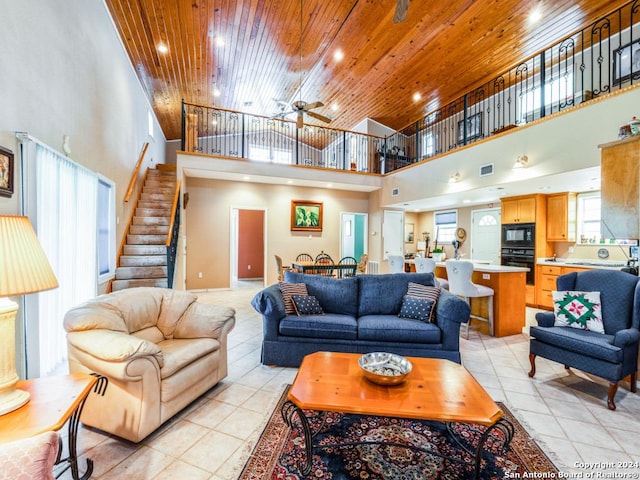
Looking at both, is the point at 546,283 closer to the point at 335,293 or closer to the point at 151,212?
the point at 335,293

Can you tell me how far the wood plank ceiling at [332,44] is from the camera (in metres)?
4.23

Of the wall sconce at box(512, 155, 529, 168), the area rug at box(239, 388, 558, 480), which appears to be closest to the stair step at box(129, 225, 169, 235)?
the area rug at box(239, 388, 558, 480)

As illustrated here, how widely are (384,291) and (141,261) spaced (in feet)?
13.3

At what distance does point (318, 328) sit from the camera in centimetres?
294

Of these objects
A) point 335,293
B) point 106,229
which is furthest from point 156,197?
point 335,293

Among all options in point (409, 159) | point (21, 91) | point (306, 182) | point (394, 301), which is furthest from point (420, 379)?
point (409, 159)

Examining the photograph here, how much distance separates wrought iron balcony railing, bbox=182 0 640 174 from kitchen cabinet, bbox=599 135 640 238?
1798 mm

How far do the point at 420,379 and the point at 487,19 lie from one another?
5.32m

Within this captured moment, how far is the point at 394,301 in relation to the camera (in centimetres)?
334

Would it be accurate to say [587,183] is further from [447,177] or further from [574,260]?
[447,177]

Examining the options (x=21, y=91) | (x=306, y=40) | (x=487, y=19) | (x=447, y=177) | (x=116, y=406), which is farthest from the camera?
(x=447, y=177)

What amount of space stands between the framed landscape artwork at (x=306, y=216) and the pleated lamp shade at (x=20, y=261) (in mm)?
6485

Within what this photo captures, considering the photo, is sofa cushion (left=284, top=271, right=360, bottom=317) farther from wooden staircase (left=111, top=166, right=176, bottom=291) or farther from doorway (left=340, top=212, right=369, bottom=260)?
doorway (left=340, top=212, right=369, bottom=260)

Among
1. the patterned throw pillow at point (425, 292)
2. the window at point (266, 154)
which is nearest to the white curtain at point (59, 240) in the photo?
the patterned throw pillow at point (425, 292)
